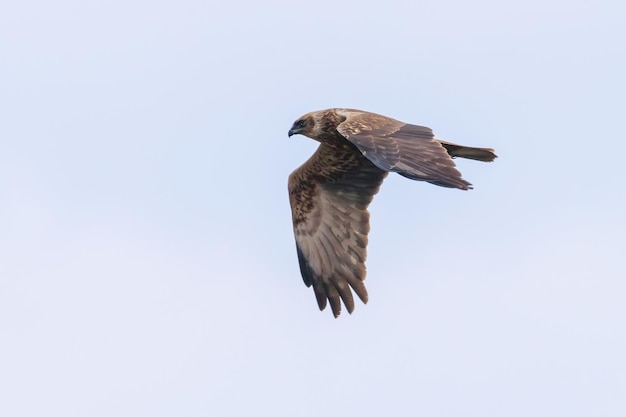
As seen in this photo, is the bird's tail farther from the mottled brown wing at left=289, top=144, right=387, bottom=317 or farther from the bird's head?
the bird's head

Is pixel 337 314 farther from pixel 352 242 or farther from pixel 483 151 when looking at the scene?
pixel 483 151

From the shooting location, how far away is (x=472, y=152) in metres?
19.3

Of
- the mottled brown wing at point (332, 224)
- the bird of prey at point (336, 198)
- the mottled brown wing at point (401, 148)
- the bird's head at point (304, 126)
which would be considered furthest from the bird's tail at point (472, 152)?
the bird's head at point (304, 126)

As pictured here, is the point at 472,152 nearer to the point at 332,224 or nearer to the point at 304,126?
the point at 304,126

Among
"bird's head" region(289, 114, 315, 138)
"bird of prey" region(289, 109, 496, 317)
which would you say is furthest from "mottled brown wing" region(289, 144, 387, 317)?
"bird's head" region(289, 114, 315, 138)

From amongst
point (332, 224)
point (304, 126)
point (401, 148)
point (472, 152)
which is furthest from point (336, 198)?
point (401, 148)

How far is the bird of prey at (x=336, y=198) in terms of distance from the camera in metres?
19.3

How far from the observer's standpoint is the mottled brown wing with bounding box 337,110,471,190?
17.1 meters

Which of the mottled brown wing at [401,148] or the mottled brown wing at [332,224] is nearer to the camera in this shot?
the mottled brown wing at [401,148]

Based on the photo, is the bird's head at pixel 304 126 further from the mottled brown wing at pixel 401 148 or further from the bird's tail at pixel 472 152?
the bird's tail at pixel 472 152

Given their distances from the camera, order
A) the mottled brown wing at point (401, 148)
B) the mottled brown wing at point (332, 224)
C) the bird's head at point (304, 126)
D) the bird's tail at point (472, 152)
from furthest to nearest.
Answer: the mottled brown wing at point (332, 224) → the bird's head at point (304, 126) → the bird's tail at point (472, 152) → the mottled brown wing at point (401, 148)

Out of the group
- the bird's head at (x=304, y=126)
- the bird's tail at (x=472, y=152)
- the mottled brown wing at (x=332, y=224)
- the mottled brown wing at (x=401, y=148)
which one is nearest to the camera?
the mottled brown wing at (x=401, y=148)

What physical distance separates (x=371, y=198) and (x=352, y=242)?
662mm

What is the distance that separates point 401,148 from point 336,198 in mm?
2711
